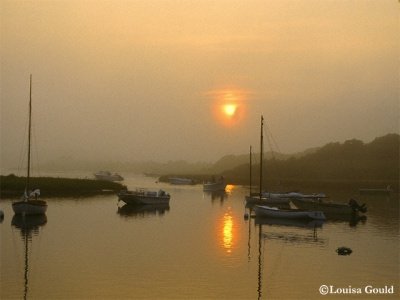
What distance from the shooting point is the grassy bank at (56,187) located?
→ 92875 mm

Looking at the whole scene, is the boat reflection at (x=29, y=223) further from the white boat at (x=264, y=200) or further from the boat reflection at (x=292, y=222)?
the white boat at (x=264, y=200)

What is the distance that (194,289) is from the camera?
2784cm

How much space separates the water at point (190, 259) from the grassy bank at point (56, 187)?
3487cm

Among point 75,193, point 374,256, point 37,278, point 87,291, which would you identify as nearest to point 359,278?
point 374,256

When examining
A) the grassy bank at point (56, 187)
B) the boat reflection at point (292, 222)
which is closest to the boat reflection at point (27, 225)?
the boat reflection at point (292, 222)

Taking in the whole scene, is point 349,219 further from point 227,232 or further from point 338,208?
point 227,232

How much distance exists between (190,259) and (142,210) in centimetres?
3876

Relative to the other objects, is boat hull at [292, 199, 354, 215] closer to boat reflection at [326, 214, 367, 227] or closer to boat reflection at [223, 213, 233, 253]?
boat reflection at [326, 214, 367, 227]

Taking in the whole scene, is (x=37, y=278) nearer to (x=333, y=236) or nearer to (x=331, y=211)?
(x=333, y=236)

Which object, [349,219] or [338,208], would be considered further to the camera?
[338,208]

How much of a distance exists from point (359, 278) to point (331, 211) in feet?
130

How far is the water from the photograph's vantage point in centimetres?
2786

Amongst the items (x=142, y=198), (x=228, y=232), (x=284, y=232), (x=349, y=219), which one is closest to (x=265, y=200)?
(x=349, y=219)

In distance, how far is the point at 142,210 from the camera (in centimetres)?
7394
